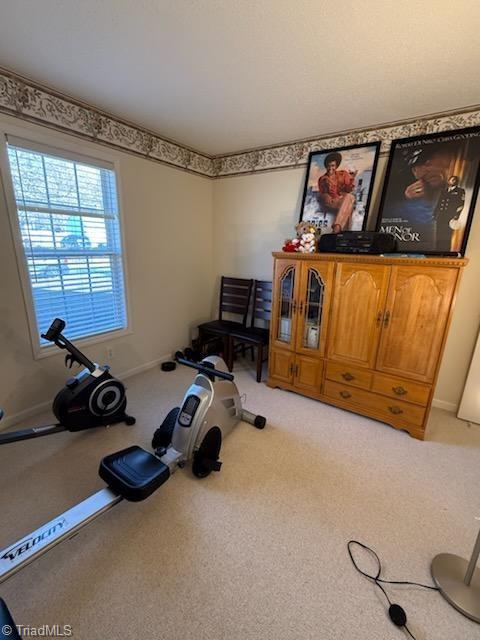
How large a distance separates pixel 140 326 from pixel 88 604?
2.36m

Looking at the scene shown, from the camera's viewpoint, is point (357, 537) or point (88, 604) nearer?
point (88, 604)

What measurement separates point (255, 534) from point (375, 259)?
202 cm

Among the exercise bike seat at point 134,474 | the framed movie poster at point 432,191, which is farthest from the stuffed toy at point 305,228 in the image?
the exercise bike seat at point 134,474

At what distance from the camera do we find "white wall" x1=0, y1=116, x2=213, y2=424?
217 cm

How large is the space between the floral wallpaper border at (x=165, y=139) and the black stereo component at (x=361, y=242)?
2.97ft

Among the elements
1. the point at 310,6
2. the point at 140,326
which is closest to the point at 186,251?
the point at 140,326

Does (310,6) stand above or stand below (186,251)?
above

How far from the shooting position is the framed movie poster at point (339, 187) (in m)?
2.65

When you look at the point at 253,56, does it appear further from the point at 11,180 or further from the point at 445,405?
the point at 445,405

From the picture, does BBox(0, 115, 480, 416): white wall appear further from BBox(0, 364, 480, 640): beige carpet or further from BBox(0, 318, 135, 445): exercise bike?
BBox(0, 364, 480, 640): beige carpet

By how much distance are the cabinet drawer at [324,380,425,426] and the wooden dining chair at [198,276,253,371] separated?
1.24 meters

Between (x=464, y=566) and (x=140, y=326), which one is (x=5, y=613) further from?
(x=140, y=326)

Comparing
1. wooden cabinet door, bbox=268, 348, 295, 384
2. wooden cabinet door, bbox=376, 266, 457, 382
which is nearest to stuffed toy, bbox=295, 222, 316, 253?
wooden cabinet door, bbox=376, 266, 457, 382

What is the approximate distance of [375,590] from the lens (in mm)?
1263
